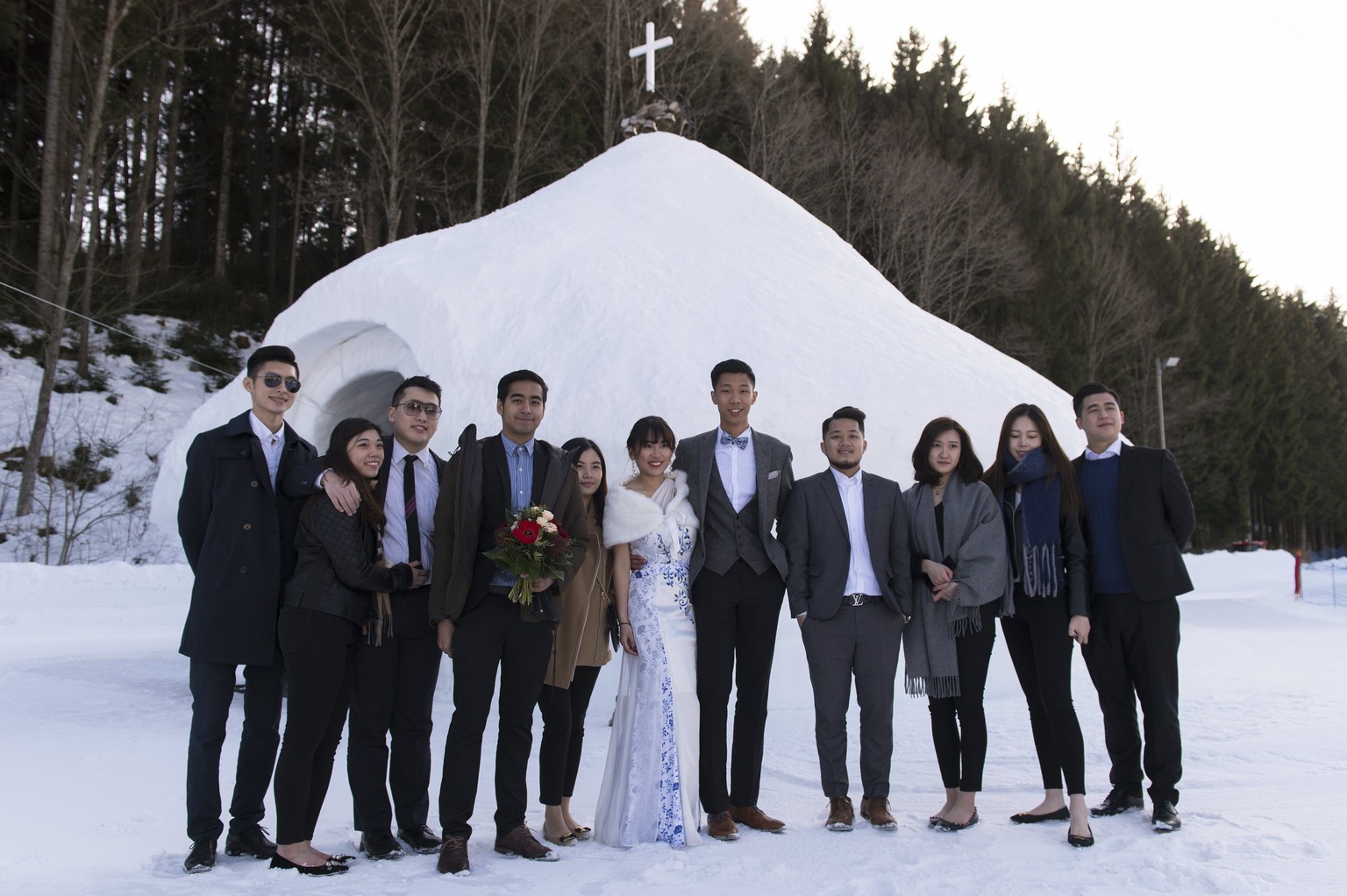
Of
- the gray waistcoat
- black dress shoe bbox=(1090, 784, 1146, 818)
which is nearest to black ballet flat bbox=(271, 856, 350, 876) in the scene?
the gray waistcoat

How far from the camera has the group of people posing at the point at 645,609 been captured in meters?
3.35

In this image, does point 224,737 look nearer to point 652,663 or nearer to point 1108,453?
point 652,663

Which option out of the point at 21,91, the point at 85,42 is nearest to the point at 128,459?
the point at 85,42

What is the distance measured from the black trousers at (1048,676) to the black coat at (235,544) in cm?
270

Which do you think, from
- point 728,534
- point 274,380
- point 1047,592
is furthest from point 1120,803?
point 274,380

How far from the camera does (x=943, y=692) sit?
3.80m

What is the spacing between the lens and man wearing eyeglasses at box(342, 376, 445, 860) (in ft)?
11.2

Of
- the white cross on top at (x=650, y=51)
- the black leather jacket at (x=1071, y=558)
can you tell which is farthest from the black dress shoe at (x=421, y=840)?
the white cross on top at (x=650, y=51)

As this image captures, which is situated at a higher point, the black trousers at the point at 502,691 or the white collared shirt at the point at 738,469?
the white collared shirt at the point at 738,469

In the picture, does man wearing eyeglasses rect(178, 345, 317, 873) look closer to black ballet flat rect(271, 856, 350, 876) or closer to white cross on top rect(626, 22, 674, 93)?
black ballet flat rect(271, 856, 350, 876)

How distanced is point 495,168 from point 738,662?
18795 mm

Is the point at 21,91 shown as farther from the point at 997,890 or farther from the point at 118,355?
the point at 997,890

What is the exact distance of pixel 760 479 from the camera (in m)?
3.93

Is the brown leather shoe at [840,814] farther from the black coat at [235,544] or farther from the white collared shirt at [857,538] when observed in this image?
the black coat at [235,544]
